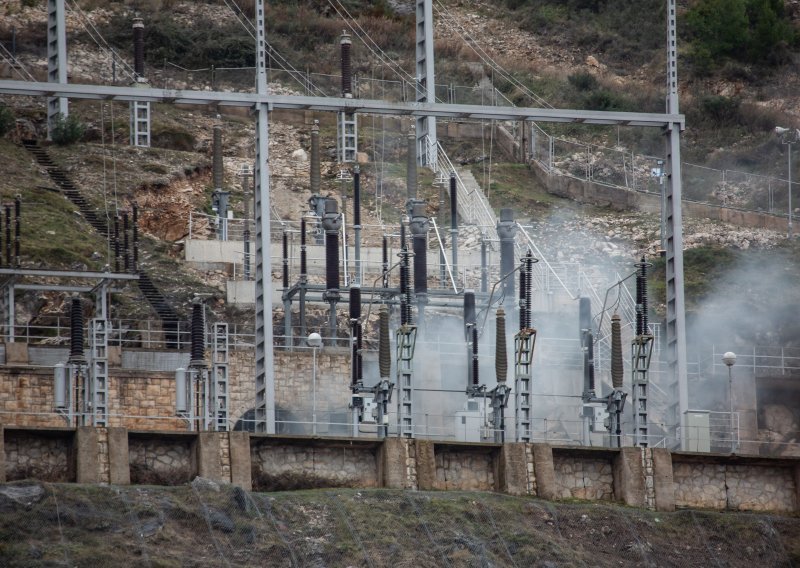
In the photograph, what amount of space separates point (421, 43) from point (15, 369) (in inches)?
733

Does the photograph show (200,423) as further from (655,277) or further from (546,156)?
(546,156)

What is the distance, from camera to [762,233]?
88438mm

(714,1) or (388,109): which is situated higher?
(714,1)

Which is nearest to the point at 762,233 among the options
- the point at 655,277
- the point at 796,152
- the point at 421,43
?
the point at 655,277

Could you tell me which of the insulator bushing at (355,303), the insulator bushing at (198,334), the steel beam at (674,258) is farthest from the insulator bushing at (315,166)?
the insulator bushing at (198,334)

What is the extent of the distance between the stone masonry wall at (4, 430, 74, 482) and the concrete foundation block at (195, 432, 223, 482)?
10.6 ft

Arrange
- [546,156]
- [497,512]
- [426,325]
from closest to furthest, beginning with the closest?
[497,512]
[426,325]
[546,156]

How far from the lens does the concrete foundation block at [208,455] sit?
187 feet

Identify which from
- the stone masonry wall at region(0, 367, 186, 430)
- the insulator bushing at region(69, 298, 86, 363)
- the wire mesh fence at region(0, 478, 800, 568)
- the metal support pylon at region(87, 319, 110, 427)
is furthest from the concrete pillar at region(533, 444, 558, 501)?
the insulator bushing at region(69, 298, 86, 363)

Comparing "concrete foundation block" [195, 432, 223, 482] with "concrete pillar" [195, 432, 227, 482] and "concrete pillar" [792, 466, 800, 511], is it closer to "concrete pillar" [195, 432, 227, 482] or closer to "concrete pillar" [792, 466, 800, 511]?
"concrete pillar" [195, 432, 227, 482]

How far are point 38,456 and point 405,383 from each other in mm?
10173

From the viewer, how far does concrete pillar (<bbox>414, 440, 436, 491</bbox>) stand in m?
59.0

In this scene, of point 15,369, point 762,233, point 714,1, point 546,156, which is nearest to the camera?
point 15,369

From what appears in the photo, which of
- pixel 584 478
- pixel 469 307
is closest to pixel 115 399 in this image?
pixel 469 307
